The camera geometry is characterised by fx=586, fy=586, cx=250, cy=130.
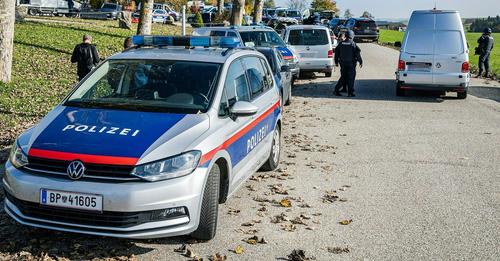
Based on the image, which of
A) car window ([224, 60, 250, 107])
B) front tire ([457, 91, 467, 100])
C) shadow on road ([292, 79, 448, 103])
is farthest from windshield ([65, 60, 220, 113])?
front tire ([457, 91, 467, 100])

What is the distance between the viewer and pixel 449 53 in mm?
15375

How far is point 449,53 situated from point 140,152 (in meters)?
12.4

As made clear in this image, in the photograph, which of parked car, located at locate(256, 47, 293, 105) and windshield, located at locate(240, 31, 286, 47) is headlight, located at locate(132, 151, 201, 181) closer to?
parked car, located at locate(256, 47, 293, 105)

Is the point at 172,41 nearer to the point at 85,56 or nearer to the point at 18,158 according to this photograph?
the point at 18,158

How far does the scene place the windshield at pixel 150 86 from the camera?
574 cm

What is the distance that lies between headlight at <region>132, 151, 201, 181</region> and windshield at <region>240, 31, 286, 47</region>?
1278cm

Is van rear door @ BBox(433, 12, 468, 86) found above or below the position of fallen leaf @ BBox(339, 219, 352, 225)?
above

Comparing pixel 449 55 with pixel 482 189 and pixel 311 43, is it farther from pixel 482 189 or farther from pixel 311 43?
pixel 482 189

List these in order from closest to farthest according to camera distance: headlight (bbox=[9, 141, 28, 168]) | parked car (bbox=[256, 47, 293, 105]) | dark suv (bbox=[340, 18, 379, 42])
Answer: headlight (bbox=[9, 141, 28, 168]), parked car (bbox=[256, 47, 293, 105]), dark suv (bbox=[340, 18, 379, 42])

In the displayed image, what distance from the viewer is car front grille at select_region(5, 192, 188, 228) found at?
15.4 ft

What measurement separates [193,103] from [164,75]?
62cm

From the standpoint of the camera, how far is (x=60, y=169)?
4.76 m

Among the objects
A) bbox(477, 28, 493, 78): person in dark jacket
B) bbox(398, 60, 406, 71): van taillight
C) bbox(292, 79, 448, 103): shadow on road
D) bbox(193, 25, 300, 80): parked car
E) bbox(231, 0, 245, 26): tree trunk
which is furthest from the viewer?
bbox(231, 0, 245, 26): tree trunk

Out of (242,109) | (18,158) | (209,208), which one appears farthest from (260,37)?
(18,158)
